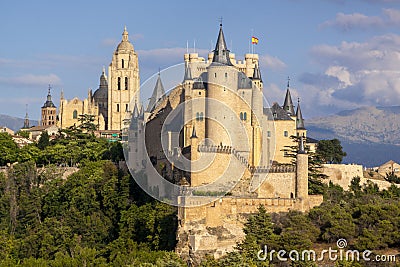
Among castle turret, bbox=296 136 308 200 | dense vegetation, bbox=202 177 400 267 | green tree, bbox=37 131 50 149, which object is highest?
green tree, bbox=37 131 50 149

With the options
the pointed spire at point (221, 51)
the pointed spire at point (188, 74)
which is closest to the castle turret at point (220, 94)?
the pointed spire at point (221, 51)

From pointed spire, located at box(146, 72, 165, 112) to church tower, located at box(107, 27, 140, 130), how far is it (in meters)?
30.1

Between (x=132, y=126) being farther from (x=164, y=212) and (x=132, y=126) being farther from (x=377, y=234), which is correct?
(x=377, y=234)

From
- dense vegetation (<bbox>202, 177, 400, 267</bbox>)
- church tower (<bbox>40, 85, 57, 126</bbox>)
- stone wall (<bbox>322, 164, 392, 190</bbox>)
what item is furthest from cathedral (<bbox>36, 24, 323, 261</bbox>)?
church tower (<bbox>40, 85, 57, 126</bbox>)

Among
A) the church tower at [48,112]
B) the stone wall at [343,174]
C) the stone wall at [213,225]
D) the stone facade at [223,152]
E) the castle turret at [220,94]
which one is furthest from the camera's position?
the church tower at [48,112]

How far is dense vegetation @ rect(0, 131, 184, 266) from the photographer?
5134 centimetres

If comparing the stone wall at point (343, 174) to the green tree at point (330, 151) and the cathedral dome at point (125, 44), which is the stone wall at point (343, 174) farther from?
the cathedral dome at point (125, 44)

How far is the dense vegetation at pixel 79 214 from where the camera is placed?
2021 inches

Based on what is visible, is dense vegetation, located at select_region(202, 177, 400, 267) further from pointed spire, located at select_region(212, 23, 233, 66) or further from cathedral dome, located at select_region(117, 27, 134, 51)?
cathedral dome, located at select_region(117, 27, 134, 51)

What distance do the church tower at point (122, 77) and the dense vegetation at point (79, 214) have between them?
23.9m

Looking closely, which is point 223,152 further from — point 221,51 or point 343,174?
point 343,174

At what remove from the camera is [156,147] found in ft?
202

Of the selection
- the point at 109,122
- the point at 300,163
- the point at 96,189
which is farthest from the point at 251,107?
the point at 109,122

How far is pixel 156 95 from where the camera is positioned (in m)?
69.2
